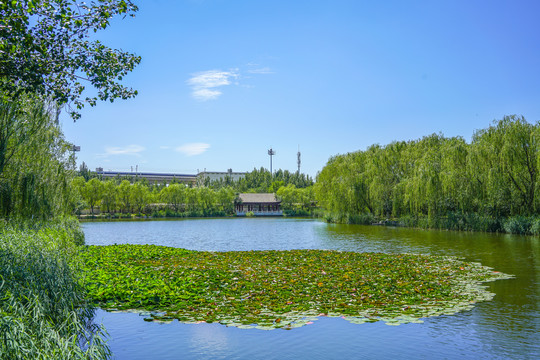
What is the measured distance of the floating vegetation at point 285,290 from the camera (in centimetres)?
759

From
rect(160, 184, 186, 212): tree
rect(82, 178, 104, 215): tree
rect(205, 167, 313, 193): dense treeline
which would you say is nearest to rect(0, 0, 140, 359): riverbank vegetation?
rect(82, 178, 104, 215): tree

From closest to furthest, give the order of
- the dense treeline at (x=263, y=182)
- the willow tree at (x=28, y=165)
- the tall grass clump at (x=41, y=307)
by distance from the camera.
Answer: the tall grass clump at (x=41, y=307), the willow tree at (x=28, y=165), the dense treeline at (x=263, y=182)

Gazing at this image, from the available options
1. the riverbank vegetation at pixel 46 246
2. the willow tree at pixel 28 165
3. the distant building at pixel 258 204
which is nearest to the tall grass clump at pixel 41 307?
the riverbank vegetation at pixel 46 246

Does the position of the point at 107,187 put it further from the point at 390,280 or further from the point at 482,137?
the point at 390,280

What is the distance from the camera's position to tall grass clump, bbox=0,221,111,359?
441cm

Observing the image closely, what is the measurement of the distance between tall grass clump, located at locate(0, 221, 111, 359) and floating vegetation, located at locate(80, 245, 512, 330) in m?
0.96

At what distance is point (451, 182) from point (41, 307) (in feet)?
91.4

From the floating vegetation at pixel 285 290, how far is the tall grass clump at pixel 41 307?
0.96m

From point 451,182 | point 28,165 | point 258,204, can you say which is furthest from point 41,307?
point 258,204

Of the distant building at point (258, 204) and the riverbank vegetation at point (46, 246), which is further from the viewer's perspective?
the distant building at point (258, 204)

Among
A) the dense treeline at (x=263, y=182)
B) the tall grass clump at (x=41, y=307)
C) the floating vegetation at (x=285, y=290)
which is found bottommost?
the floating vegetation at (x=285, y=290)

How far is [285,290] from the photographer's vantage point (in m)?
9.33

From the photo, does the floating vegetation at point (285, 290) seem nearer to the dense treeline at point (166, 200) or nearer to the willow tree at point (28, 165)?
the willow tree at point (28, 165)

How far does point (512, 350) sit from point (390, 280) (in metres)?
4.45
